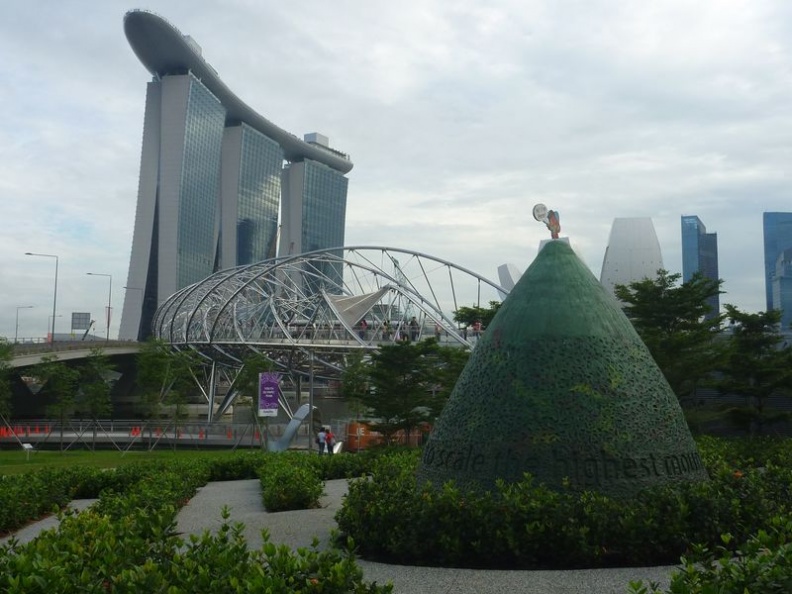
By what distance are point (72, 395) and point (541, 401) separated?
150 feet

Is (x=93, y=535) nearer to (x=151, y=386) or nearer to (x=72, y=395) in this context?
(x=72, y=395)

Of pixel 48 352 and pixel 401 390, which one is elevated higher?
pixel 48 352

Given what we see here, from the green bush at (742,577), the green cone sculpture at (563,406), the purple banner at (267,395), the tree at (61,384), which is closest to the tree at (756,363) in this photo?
the purple banner at (267,395)

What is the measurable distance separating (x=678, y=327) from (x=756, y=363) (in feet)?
A: 13.0

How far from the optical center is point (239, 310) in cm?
8556

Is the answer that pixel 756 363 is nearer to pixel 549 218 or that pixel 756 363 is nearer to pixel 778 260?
pixel 549 218

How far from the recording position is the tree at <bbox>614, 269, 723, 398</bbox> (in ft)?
90.2

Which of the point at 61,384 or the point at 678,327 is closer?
the point at 678,327

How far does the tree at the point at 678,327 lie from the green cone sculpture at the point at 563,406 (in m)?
16.7

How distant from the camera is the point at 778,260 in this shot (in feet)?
617

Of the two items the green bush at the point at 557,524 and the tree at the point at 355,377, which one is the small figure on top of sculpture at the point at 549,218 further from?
the tree at the point at 355,377

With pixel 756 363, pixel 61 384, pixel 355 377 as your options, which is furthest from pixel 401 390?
pixel 61 384

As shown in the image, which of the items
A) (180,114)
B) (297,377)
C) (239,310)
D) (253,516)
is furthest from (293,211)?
(253,516)

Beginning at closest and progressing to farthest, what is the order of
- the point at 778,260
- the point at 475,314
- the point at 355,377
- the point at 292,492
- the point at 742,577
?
the point at 742,577
the point at 292,492
the point at 475,314
the point at 355,377
the point at 778,260
